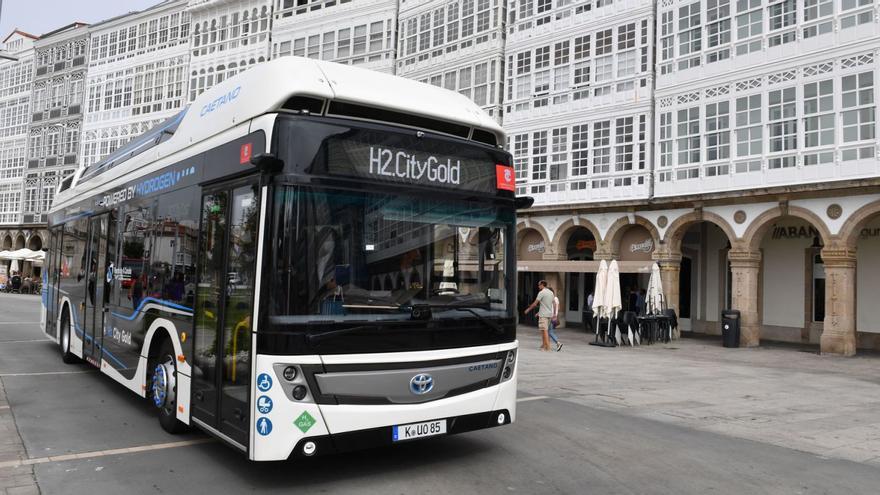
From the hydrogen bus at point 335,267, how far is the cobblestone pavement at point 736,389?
4.15 meters

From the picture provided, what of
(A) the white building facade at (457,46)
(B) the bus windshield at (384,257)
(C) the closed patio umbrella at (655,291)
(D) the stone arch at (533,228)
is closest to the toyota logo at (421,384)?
(B) the bus windshield at (384,257)

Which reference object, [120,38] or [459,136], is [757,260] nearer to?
[459,136]

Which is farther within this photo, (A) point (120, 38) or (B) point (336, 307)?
(A) point (120, 38)

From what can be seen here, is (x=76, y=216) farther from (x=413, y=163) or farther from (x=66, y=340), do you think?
(x=413, y=163)

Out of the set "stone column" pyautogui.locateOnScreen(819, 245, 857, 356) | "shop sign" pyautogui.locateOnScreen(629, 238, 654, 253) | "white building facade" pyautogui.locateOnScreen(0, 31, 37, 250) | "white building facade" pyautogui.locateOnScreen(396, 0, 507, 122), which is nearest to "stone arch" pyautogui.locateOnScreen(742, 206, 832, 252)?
"stone column" pyautogui.locateOnScreen(819, 245, 857, 356)

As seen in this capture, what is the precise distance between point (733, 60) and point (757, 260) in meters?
6.46

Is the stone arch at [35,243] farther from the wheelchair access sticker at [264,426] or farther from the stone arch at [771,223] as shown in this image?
the wheelchair access sticker at [264,426]

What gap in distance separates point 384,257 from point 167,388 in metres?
3.07

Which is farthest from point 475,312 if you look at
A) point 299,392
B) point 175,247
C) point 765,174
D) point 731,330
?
point 765,174

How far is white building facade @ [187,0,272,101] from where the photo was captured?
39.2 meters

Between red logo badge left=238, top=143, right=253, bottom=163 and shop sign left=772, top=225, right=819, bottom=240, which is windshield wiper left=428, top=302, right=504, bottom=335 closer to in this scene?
red logo badge left=238, top=143, right=253, bottom=163

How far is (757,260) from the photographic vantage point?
22.2 meters

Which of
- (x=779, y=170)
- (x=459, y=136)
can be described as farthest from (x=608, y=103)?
(x=459, y=136)

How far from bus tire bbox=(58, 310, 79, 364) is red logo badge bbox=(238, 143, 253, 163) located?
25.1ft
